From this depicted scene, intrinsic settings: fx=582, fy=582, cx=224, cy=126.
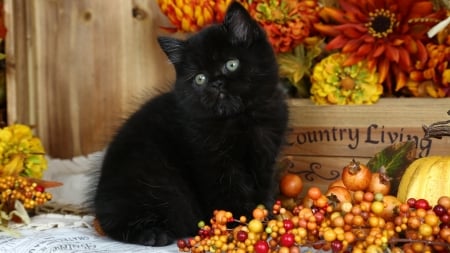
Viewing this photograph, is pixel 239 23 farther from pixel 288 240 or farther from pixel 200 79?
pixel 288 240

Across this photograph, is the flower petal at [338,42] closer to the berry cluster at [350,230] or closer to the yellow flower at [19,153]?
the berry cluster at [350,230]

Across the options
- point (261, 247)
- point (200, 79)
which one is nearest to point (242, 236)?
point (261, 247)

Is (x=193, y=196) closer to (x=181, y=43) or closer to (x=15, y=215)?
(x=181, y=43)

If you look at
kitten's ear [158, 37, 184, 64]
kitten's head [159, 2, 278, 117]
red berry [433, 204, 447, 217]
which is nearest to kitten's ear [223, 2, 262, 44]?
kitten's head [159, 2, 278, 117]

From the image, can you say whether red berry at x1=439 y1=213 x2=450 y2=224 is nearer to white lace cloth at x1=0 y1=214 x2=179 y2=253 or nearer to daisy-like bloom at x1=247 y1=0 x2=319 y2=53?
white lace cloth at x1=0 y1=214 x2=179 y2=253

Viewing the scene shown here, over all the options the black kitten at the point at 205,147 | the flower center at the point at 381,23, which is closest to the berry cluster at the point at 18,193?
the black kitten at the point at 205,147

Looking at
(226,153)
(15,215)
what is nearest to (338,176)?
(226,153)
